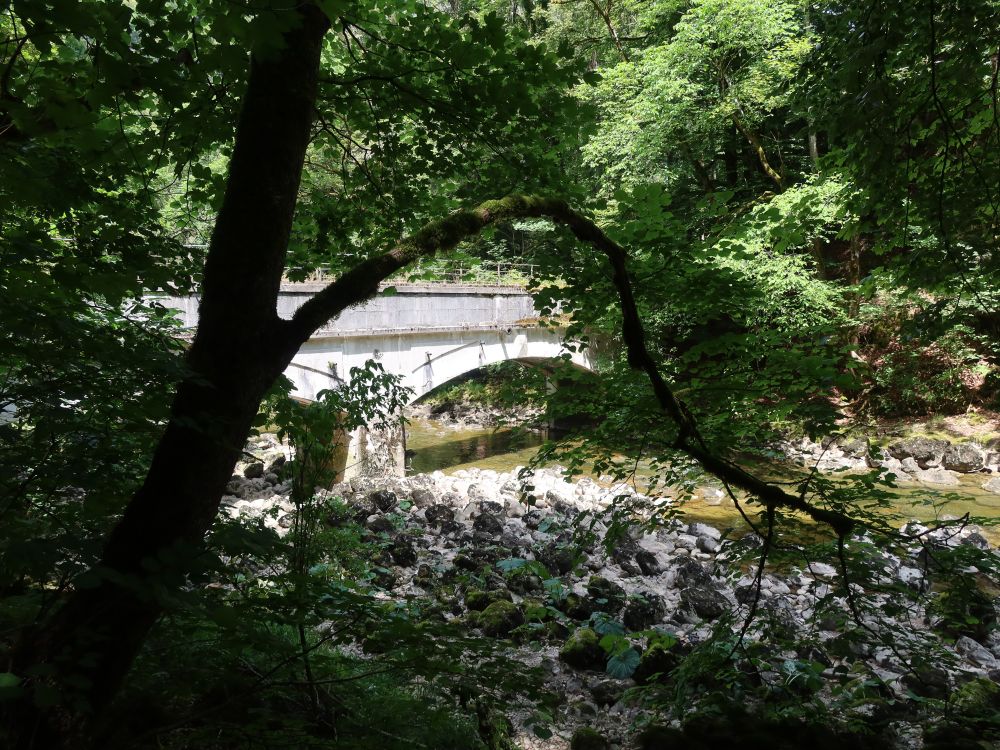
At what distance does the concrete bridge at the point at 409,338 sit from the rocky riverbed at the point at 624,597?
1674mm

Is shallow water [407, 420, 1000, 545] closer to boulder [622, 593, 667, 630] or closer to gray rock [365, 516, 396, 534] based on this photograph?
boulder [622, 593, 667, 630]

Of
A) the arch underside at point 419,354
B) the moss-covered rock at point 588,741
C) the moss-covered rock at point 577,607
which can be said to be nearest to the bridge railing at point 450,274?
the arch underside at point 419,354

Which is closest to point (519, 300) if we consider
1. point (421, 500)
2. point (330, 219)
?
point (421, 500)

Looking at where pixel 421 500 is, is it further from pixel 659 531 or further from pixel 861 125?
pixel 861 125

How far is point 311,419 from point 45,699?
2.30 meters

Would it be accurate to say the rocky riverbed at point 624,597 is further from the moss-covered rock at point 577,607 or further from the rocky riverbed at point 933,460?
the rocky riverbed at point 933,460

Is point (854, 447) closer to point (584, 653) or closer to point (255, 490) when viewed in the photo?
point (584, 653)

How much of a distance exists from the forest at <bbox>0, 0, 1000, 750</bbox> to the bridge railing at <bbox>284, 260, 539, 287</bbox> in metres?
0.14

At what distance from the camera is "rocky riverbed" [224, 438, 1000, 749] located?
331 centimetres

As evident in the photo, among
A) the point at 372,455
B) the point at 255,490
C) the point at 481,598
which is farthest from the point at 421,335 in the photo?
the point at 481,598

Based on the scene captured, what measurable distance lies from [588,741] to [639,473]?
9032mm

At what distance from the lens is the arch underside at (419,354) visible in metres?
10.7

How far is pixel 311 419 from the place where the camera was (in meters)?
3.26

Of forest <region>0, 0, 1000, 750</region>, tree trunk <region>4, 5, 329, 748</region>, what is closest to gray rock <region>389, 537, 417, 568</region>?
forest <region>0, 0, 1000, 750</region>
